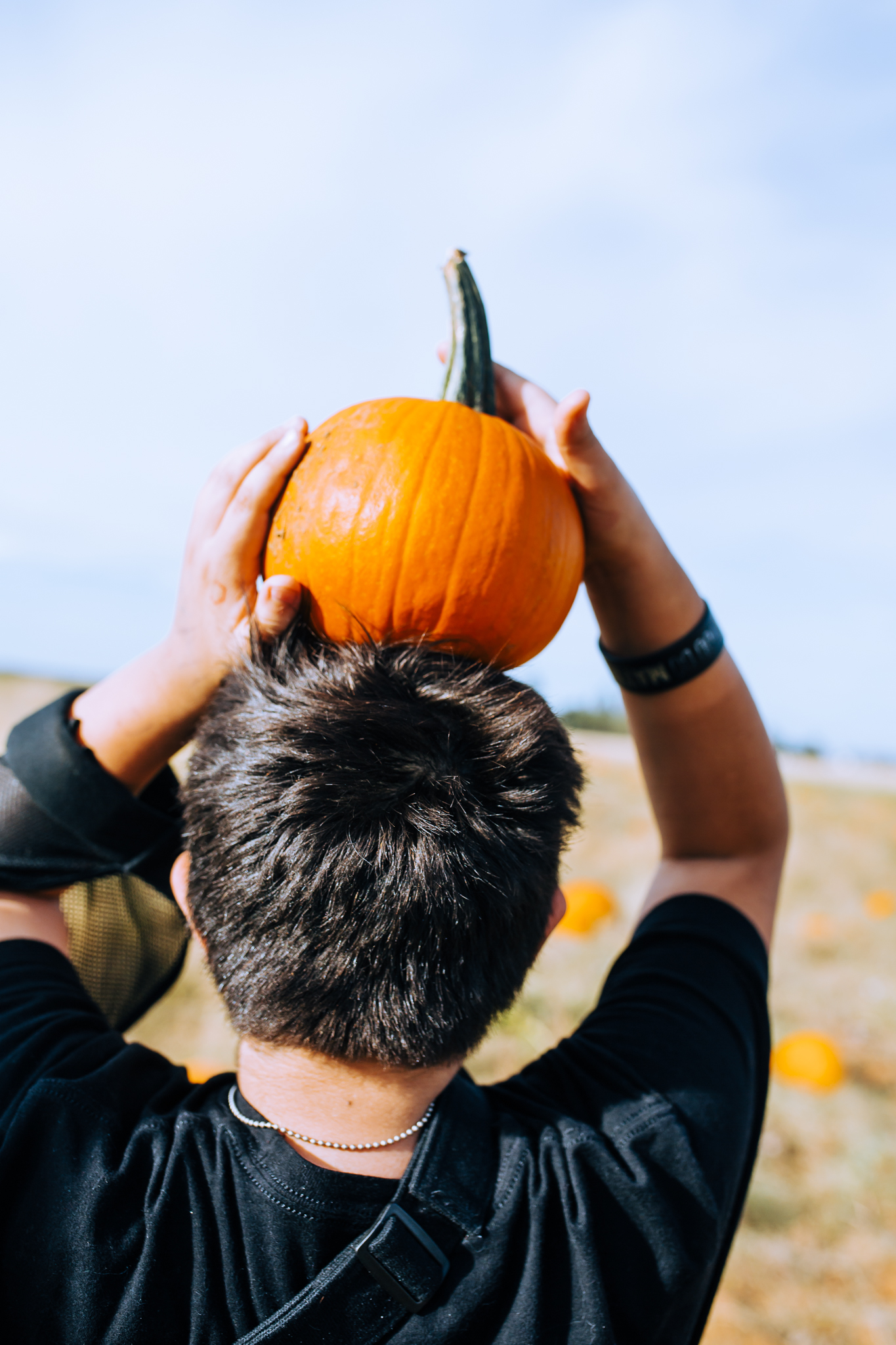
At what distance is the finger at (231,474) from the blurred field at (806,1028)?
0.82m

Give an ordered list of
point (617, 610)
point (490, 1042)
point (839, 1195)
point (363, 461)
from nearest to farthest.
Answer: point (363, 461), point (617, 610), point (839, 1195), point (490, 1042)

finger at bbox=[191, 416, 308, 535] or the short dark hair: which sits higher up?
Result: finger at bbox=[191, 416, 308, 535]

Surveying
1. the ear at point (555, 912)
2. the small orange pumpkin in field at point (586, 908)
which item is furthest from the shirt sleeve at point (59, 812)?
the small orange pumpkin in field at point (586, 908)

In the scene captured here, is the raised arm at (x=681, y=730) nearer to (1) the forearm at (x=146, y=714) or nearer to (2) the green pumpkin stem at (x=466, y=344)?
(2) the green pumpkin stem at (x=466, y=344)

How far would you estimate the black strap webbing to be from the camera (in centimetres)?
121

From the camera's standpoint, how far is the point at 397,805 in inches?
51.7

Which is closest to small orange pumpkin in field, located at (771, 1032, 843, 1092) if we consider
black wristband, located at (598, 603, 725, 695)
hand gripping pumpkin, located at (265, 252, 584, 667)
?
black wristband, located at (598, 603, 725, 695)

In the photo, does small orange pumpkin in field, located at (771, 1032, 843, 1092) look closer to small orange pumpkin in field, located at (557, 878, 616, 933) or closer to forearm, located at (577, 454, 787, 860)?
small orange pumpkin in field, located at (557, 878, 616, 933)

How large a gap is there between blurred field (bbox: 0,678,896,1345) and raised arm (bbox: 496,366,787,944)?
11.3 inches

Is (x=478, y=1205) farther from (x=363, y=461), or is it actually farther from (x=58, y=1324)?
(x=363, y=461)

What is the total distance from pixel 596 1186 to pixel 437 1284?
288 millimetres

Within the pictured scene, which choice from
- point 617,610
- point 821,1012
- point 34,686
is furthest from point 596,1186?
point 34,686

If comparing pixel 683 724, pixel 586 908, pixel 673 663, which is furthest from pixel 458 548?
pixel 586 908

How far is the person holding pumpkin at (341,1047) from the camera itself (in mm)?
1227
